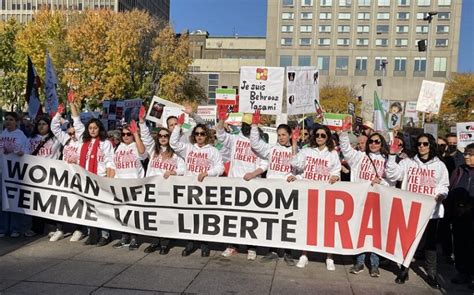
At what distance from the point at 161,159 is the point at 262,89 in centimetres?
227

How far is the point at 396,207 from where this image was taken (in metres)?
5.38

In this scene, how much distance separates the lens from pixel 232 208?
5.97 meters

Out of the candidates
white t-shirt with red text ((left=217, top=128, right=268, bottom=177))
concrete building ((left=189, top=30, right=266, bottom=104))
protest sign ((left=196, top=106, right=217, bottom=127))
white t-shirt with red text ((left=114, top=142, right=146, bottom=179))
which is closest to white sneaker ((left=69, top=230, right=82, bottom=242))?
white t-shirt with red text ((left=114, top=142, right=146, bottom=179))

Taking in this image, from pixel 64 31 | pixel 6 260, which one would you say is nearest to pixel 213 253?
pixel 6 260

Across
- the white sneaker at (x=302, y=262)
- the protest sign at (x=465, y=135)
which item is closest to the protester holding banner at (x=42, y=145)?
the white sneaker at (x=302, y=262)

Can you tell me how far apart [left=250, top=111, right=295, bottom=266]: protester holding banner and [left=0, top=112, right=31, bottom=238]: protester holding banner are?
11.5 ft

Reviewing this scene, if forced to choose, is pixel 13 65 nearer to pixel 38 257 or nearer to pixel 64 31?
pixel 64 31

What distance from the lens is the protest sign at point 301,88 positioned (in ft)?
25.7

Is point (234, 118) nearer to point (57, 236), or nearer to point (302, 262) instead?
point (57, 236)

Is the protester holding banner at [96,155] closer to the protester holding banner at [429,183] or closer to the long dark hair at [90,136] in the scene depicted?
the long dark hair at [90,136]

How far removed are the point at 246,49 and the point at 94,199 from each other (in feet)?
344

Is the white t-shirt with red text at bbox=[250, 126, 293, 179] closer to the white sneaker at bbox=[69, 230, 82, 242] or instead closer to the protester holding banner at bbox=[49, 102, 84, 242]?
the protester holding banner at bbox=[49, 102, 84, 242]

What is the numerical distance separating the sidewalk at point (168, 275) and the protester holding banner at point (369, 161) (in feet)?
1.79

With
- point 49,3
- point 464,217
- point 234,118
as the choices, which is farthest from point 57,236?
point 49,3
